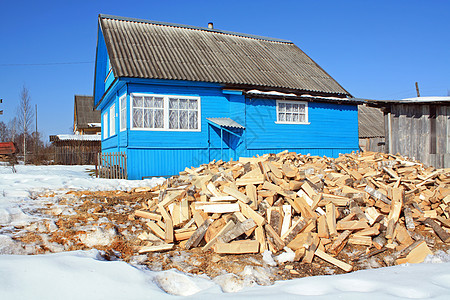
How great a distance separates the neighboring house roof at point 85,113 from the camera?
109 feet

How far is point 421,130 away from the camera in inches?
364

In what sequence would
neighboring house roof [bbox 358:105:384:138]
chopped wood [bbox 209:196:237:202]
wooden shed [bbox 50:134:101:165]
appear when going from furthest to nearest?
neighboring house roof [bbox 358:105:384:138], wooden shed [bbox 50:134:101:165], chopped wood [bbox 209:196:237:202]

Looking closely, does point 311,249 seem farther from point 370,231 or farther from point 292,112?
point 292,112

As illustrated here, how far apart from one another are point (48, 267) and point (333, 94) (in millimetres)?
14418

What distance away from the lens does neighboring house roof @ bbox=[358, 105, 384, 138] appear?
2668cm

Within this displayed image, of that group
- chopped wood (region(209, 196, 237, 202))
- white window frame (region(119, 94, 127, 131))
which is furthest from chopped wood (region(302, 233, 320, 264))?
white window frame (region(119, 94, 127, 131))

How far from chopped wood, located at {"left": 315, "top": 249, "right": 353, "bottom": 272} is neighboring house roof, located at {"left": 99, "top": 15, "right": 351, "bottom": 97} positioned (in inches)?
350

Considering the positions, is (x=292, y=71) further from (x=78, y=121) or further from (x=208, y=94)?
(x=78, y=121)

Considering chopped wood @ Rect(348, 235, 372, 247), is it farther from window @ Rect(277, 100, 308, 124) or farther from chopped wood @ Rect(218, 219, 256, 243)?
window @ Rect(277, 100, 308, 124)

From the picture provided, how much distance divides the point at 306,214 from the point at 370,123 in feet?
83.8

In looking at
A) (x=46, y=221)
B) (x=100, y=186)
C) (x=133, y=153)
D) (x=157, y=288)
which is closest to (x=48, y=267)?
(x=157, y=288)

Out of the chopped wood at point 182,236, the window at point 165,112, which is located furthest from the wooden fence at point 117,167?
the chopped wood at point 182,236

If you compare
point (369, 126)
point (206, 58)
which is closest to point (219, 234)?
point (206, 58)

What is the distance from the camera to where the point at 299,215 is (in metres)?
5.37
